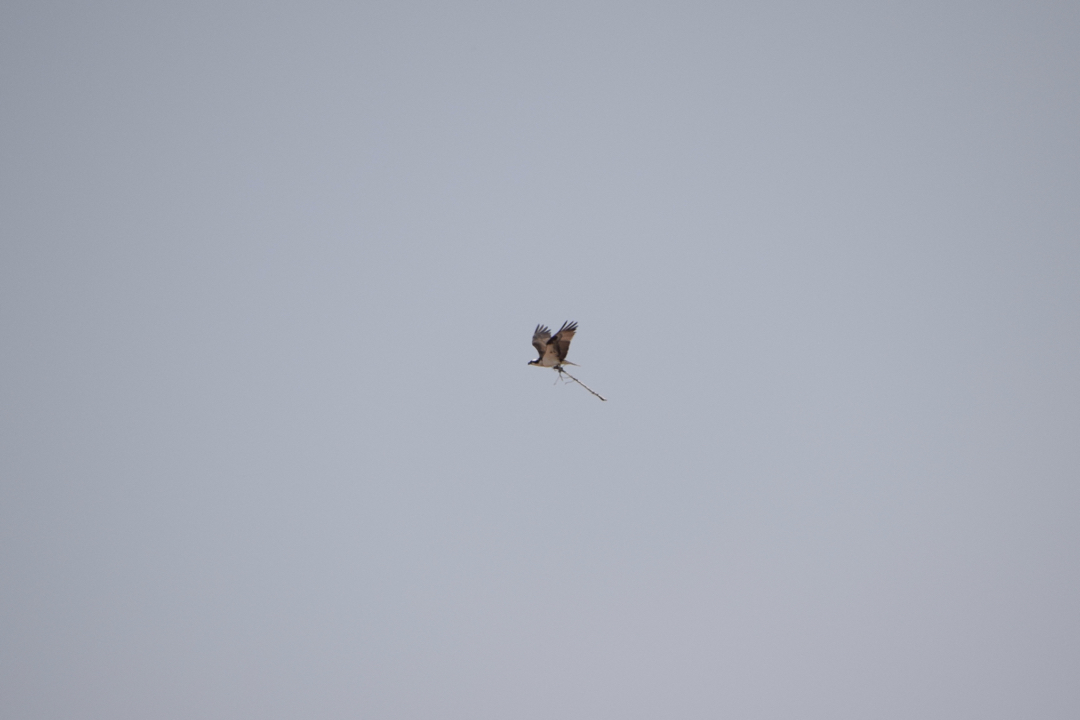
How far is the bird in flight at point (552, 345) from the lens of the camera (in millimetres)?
31078

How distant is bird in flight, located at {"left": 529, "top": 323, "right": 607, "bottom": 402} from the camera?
31078 mm

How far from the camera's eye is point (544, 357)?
103ft

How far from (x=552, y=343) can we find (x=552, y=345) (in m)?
0.07

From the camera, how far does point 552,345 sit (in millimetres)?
31109

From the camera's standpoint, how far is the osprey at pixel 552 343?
31078 millimetres

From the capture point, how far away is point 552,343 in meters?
31.1

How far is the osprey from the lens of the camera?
31078 mm

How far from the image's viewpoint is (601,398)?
29.4 meters

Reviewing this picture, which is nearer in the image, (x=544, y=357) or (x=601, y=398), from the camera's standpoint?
(x=601, y=398)

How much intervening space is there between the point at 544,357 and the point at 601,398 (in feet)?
9.22
